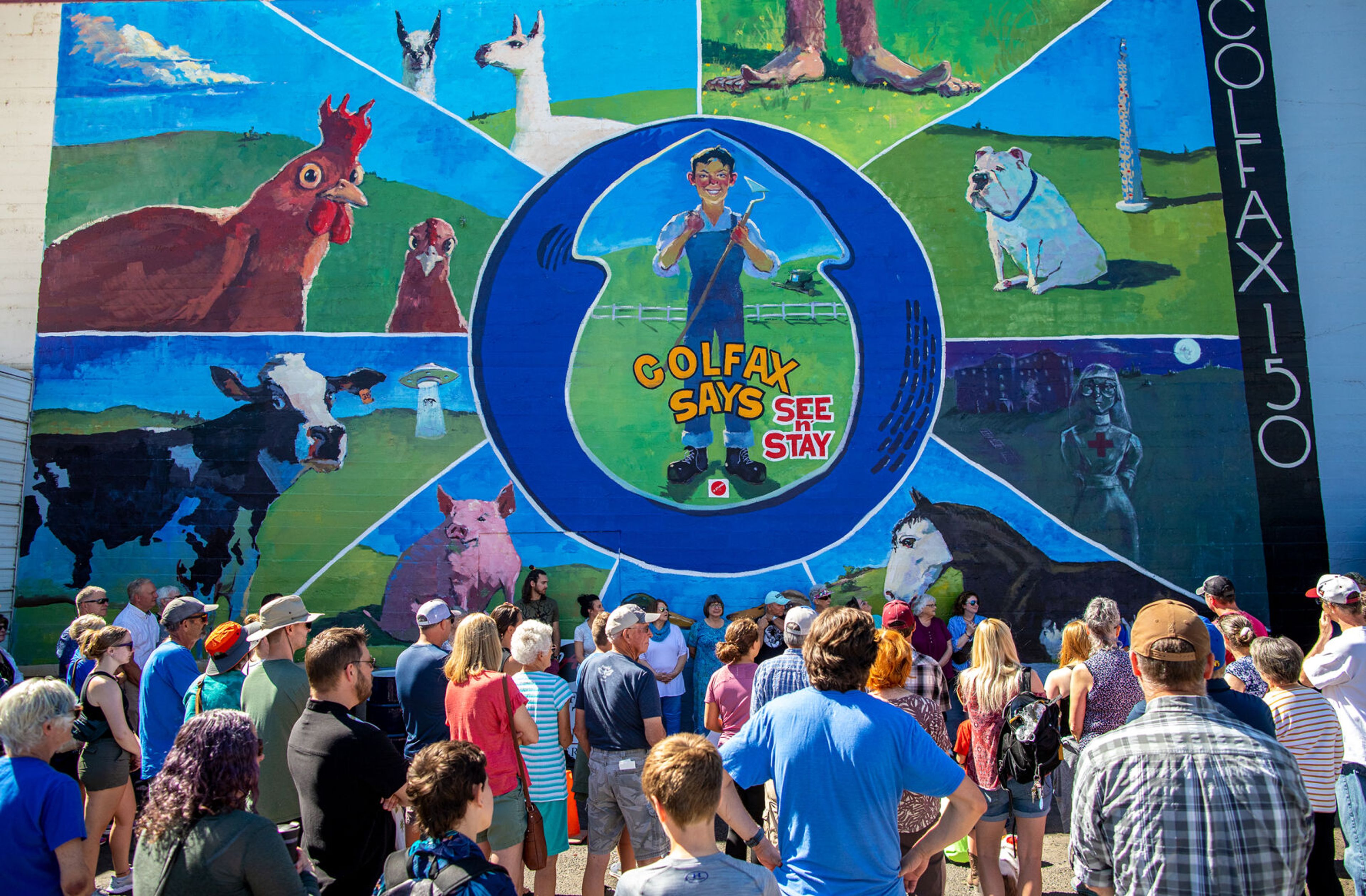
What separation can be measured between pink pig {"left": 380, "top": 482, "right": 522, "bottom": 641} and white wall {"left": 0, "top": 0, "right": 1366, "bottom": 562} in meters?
5.03

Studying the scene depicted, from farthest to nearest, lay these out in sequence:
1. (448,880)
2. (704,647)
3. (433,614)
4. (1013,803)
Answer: (704,647)
(433,614)
(1013,803)
(448,880)

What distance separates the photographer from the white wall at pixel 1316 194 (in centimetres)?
941

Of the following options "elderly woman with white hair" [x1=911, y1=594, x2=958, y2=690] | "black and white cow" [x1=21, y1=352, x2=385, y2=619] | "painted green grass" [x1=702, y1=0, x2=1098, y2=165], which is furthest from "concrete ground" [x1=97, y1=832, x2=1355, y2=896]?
"painted green grass" [x1=702, y1=0, x2=1098, y2=165]

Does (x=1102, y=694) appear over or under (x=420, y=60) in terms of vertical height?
under

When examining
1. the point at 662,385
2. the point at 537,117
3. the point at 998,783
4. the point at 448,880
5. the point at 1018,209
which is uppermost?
the point at 537,117

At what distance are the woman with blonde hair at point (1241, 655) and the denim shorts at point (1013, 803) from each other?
1.46m

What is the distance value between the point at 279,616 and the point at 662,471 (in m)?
5.52

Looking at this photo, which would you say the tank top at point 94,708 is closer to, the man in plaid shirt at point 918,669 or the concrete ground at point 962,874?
the concrete ground at point 962,874

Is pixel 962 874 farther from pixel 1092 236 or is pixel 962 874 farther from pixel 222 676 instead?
pixel 1092 236

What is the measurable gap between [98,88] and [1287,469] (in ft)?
45.8

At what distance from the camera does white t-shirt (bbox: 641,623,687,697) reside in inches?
317

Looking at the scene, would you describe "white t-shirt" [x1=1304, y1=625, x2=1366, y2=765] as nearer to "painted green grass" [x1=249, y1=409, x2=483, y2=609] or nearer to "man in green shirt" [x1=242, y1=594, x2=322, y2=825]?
"man in green shirt" [x1=242, y1=594, x2=322, y2=825]

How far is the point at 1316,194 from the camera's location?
972cm

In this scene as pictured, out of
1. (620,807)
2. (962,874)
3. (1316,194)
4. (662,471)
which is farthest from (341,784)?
(1316,194)
